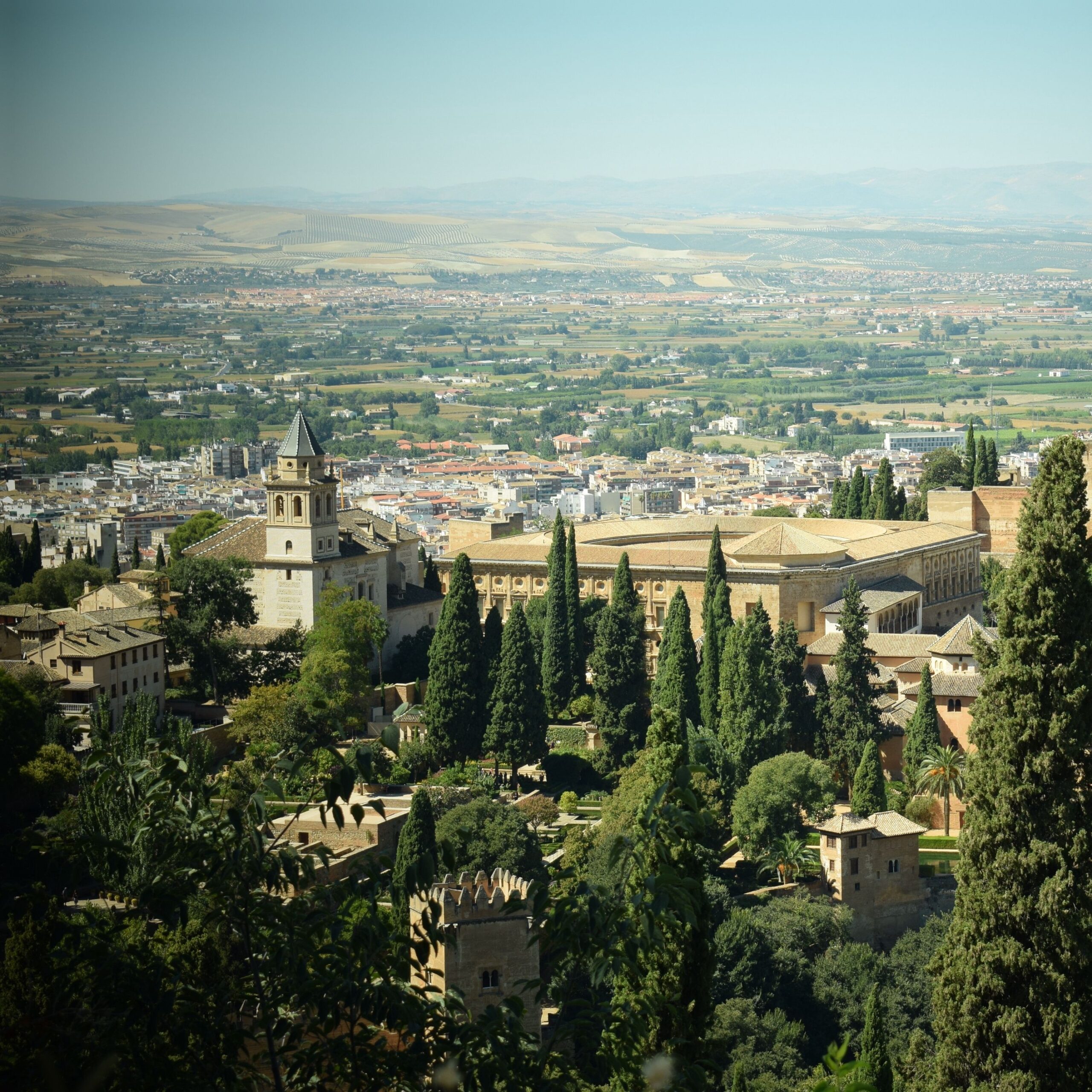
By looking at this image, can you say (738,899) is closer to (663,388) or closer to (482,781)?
(482,781)

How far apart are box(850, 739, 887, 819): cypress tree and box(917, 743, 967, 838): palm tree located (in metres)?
0.76

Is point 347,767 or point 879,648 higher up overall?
point 347,767

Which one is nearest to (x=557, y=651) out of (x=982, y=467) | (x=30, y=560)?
(x=30, y=560)

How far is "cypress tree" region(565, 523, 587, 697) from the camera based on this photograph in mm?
35406

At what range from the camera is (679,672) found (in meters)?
31.8

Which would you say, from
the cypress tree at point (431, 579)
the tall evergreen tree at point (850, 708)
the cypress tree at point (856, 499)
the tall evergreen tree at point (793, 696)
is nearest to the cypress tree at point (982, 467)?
the cypress tree at point (856, 499)

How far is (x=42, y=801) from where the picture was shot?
83.0 feet

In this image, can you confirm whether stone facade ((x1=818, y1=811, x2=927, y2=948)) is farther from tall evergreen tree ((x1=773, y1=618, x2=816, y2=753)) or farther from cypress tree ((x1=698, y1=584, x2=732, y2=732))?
cypress tree ((x1=698, y1=584, x2=732, y2=732))

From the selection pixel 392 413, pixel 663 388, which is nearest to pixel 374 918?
pixel 392 413

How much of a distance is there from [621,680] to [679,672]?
3.28 ft

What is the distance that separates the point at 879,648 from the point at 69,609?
593 inches

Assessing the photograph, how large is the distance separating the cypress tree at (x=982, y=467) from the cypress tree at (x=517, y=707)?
2521 centimetres

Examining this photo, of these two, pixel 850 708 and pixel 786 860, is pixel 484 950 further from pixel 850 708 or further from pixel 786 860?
pixel 850 708

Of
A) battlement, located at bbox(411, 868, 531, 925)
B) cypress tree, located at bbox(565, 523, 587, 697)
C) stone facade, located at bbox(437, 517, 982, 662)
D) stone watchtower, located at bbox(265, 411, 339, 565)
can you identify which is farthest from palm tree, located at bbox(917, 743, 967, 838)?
stone watchtower, located at bbox(265, 411, 339, 565)
